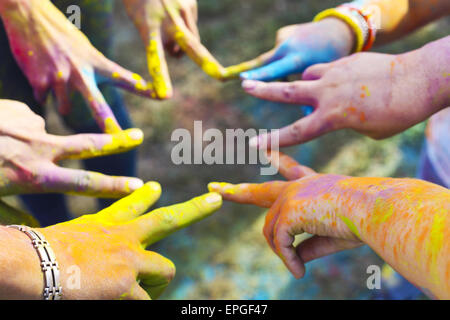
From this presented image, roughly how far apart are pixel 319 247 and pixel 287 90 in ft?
1.48

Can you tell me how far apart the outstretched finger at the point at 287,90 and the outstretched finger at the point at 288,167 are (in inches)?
6.3

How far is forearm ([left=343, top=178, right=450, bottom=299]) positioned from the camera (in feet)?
1.89

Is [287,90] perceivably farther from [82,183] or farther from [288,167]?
[82,183]

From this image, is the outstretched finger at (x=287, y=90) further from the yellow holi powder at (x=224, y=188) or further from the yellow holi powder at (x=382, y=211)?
the yellow holi powder at (x=382, y=211)

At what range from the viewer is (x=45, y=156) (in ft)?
3.21

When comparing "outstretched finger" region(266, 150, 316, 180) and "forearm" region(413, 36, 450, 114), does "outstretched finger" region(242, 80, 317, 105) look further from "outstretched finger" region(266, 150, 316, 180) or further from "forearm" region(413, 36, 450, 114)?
"forearm" region(413, 36, 450, 114)

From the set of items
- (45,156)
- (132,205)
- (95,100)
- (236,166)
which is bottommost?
(236,166)

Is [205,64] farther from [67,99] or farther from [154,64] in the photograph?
[67,99]

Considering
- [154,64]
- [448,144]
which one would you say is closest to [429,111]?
[448,144]

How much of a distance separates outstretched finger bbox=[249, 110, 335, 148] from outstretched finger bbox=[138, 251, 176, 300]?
0.46 meters

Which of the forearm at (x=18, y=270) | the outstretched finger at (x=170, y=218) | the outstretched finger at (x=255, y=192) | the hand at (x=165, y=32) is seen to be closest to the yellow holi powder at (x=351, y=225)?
the outstretched finger at (x=255, y=192)

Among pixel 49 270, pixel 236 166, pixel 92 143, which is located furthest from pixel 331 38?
pixel 49 270
